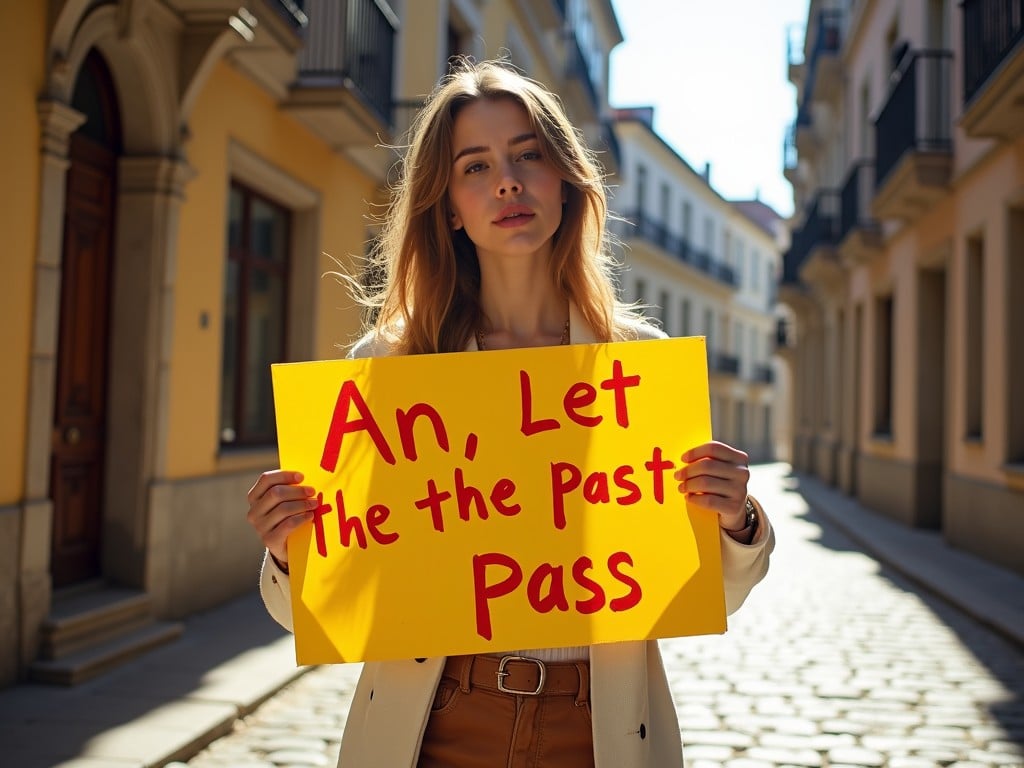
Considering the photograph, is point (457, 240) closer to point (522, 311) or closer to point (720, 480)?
point (522, 311)

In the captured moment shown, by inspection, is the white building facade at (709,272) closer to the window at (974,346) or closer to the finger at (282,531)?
the window at (974,346)

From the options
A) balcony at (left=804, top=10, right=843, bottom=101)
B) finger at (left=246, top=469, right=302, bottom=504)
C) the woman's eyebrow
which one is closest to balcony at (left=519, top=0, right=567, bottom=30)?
balcony at (left=804, top=10, right=843, bottom=101)

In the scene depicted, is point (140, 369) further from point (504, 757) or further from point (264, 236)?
point (504, 757)

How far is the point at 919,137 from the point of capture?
1246cm

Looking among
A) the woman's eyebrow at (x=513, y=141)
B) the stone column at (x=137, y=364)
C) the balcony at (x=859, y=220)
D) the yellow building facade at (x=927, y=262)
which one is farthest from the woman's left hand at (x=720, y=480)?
the balcony at (x=859, y=220)

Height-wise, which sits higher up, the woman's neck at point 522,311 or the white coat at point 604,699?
the woman's neck at point 522,311

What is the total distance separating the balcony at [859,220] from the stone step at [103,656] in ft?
41.3

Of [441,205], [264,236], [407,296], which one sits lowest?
[407,296]

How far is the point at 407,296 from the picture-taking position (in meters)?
2.15

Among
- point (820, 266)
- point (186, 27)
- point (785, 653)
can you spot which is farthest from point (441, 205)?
point (820, 266)

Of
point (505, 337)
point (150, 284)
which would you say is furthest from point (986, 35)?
point (505, 337)

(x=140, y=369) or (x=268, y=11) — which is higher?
(x=268, y=11)

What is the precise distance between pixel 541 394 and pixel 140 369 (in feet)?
17.7

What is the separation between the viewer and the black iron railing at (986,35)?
917 cm
